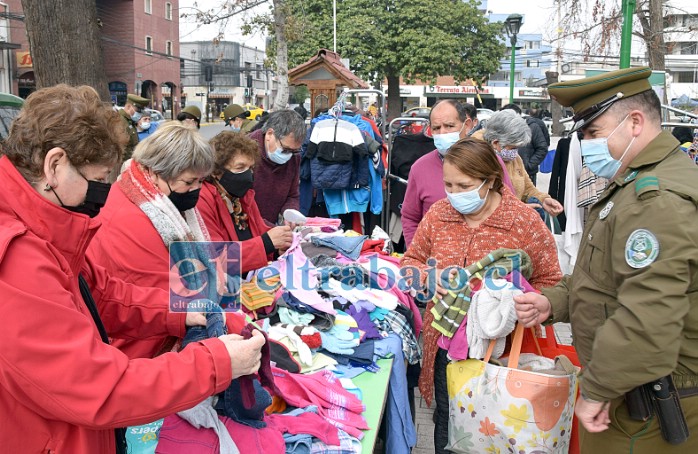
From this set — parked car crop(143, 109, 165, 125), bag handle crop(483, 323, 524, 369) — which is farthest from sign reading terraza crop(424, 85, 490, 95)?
A: bag handle crop(483, 323, 524, 369)

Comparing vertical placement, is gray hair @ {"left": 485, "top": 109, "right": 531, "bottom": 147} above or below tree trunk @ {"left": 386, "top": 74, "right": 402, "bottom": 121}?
below

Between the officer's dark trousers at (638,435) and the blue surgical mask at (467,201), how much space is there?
123 cm

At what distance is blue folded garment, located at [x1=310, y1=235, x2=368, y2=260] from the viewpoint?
4.15 m

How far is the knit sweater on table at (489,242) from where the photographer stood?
3.04 m

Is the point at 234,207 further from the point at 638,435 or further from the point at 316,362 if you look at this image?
the point at 638,435

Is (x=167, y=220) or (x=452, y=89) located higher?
(x=452, y=89)

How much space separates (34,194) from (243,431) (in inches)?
41.2

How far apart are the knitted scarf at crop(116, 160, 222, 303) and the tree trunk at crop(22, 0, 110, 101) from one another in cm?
234

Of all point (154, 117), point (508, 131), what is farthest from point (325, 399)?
point (154, 117)

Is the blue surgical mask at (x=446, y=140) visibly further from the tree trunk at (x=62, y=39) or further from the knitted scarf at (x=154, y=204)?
the tree trunk at (x=62, y=39)

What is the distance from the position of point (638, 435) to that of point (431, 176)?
2290 mm

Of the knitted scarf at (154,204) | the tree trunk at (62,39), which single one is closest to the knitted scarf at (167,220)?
the knitted scarf at (154,204)

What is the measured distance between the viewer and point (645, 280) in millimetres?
1800

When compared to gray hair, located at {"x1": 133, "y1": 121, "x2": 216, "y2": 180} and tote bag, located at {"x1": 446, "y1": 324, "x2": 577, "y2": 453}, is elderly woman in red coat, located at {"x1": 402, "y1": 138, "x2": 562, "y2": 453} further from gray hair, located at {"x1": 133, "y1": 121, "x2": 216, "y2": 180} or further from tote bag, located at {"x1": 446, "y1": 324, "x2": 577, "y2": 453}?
gray hair, located at {"x1": 133, "y1": 121, "x2": 216, "y2": 180}
